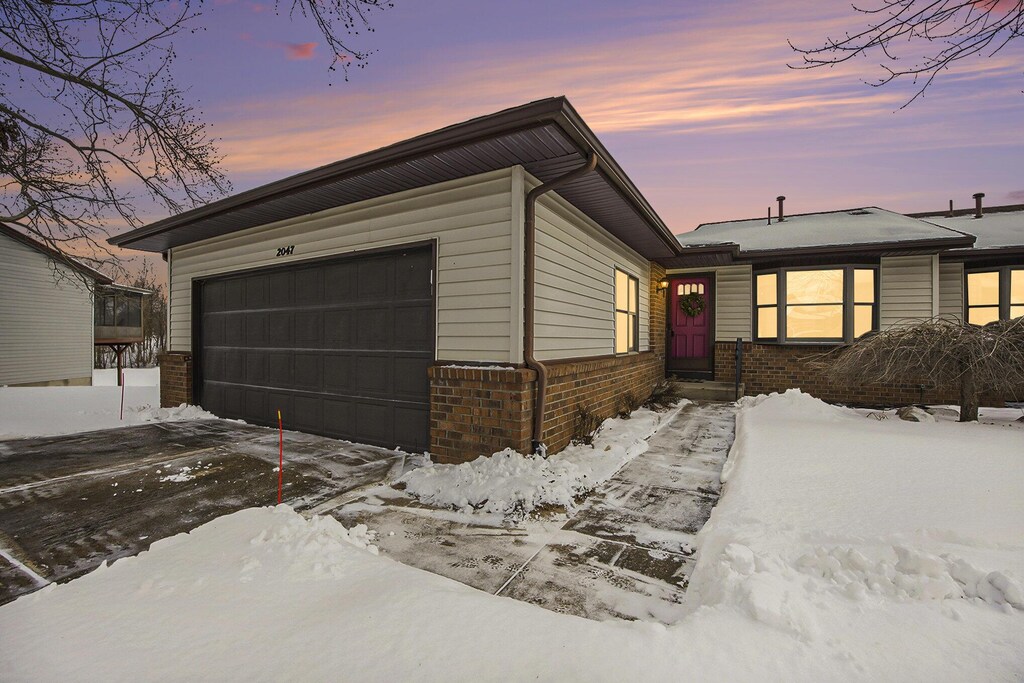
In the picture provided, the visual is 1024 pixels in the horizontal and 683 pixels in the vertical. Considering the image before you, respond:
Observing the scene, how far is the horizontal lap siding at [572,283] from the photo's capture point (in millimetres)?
5164

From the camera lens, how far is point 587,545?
3.15m

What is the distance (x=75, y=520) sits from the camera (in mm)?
3557

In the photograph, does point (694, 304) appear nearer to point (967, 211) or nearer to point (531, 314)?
point (531, 314)

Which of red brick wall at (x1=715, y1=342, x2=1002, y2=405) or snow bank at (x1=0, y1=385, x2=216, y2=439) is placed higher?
red brick wall at (x1=715, y1=342, x2=1002, y2=405)

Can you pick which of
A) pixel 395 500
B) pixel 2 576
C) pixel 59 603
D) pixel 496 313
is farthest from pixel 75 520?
pixel 496 313

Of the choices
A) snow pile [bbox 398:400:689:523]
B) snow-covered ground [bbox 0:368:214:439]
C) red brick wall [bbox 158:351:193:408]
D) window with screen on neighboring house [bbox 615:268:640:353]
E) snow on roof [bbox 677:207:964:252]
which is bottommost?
snow-covered ground [bbox 0:368:214:439]

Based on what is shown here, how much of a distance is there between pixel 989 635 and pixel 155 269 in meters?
35.6

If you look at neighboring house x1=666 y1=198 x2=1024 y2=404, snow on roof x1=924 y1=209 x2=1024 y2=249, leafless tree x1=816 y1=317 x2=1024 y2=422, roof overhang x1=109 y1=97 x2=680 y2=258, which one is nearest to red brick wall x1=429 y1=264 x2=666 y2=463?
roof overhang x1=109 y1=97 x2=680 y2=258

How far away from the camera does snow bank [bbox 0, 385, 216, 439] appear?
7.26m

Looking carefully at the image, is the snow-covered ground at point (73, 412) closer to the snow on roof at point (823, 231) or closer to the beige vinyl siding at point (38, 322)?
the beige vinyl siding at point (38, 322)

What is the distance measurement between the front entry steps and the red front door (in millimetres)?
824

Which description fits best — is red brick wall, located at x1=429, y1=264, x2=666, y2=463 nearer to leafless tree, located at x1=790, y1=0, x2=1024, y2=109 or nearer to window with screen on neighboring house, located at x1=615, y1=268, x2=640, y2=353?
window with screen on neighboring house, located at x1=615, y1=268, x2=640, y2=353

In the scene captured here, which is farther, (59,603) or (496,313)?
(496,313)

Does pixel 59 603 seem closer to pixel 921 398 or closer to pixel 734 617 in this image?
pixel 734 617
